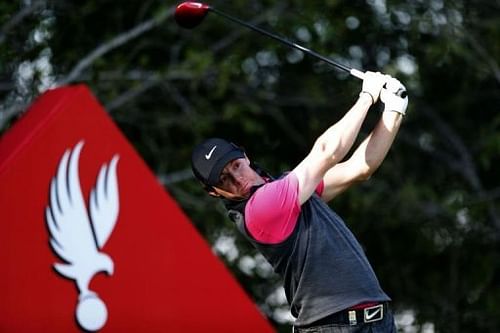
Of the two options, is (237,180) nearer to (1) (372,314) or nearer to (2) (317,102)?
(1) (372,314)

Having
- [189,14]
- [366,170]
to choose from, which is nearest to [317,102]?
[189,14]

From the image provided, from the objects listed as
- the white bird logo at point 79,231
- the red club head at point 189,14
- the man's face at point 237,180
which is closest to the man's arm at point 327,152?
the man's face at point 237,180

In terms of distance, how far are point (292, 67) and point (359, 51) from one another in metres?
0.65

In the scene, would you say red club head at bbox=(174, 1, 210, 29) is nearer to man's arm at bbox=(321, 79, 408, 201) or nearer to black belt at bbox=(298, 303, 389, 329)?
man's arm at bbox=(321, 79, 408, 201)

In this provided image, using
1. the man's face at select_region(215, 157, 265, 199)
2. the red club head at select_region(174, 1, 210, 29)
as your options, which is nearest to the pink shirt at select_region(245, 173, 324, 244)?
the man's face at select_region(215, 157, 265, 199)

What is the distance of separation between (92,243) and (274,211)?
2.71 m

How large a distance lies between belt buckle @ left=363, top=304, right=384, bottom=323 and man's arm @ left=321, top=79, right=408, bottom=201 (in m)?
0.65

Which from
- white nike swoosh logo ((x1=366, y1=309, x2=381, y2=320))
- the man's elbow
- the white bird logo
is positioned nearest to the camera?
white nike swoosh logo ((x1=366, y1=309, x2=381, y2=320))

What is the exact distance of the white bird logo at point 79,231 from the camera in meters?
8.82

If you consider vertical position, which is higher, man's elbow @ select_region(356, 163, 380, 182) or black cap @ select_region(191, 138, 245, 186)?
black cap @ select_region(191, 138, 245, 186)

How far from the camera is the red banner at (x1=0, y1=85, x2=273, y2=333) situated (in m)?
8.70

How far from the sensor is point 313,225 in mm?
6484

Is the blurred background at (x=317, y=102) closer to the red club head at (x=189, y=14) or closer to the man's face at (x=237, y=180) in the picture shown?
the red club head at (x=189, y=14)

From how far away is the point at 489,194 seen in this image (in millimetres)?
14297
